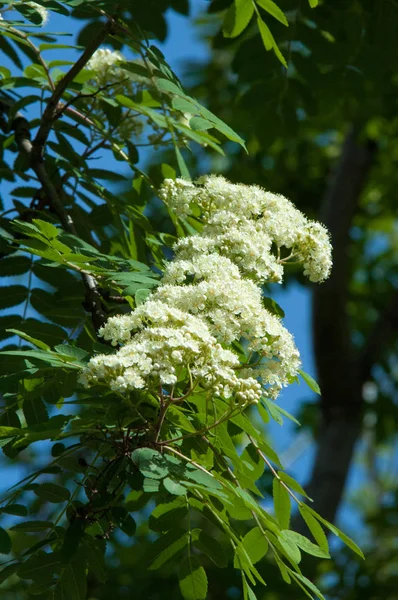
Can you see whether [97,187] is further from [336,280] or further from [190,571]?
[336,280]

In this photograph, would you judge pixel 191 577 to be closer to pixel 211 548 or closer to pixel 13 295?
pixel 211 548

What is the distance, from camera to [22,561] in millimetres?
2318

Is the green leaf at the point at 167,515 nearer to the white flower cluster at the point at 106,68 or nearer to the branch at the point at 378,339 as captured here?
the white flower cluster at the point at 106,68

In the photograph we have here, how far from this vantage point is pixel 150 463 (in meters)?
1.89

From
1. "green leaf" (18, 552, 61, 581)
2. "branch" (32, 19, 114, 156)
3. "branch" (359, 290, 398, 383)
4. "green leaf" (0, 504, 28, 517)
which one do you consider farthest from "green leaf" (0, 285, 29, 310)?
"branch" (359, 290, 398, 383)

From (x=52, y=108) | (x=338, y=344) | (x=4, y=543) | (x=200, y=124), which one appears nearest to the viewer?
(x=4, y=543)

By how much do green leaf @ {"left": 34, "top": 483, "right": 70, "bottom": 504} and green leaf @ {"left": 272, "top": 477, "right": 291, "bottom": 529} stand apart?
1.88 feet

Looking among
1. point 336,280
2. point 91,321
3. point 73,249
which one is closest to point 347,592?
point 336,280

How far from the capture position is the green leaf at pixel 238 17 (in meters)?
2.80

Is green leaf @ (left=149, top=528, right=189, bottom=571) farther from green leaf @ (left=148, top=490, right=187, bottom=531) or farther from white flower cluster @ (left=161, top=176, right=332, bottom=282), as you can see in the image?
white flower cluster @ (left=161, top=176, right=332, bottom=282)

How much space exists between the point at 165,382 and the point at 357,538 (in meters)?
6.97

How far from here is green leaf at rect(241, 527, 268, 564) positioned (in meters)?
2.28

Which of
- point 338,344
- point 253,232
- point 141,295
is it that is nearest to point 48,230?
point 141,295

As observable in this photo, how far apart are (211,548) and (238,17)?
1.68m
